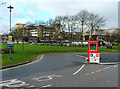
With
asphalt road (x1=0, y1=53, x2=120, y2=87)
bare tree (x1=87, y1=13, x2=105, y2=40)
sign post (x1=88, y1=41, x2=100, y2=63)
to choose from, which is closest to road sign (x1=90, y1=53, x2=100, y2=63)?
sign post (x1=88, y1=41, x2=100, y2=63)

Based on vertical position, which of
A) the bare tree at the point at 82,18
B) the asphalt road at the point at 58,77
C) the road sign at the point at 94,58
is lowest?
the asphalt road at the point at 58,77

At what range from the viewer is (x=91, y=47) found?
47.1 feet

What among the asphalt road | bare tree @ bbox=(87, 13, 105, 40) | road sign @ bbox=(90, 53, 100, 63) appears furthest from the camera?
bare tree @ bbox=(87, 13, 105, 40)

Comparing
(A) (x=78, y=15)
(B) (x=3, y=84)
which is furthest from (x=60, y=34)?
(B) (x=3, y=84)

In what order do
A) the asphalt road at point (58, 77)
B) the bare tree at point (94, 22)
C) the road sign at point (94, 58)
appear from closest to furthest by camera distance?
the asphalt road at point (58, 77) < the road sign at point (94, 58) < the bare tree at point (94, 22)

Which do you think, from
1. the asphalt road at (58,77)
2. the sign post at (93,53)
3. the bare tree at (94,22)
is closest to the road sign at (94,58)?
the sign post at (93,53)

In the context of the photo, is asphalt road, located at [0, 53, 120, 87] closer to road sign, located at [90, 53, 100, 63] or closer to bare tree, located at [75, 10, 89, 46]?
road sign, located at [90, 53, 100, 63]

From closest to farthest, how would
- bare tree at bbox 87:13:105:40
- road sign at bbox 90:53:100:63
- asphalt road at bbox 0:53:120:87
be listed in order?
1. asphalt road at bbox 0:53:120:87
2. road sign at bbox 90:53:100:63
3. bare tree at bbox 87:13:105:40

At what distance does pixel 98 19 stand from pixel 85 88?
39.6 meters

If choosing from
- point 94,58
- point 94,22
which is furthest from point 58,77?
point 94,22

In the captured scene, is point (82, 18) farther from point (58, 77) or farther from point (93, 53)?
point (58, 77)

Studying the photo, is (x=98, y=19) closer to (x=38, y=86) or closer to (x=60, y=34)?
(x=60, y=34)

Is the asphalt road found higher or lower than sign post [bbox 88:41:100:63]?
lower

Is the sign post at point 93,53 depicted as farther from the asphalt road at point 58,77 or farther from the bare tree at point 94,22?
the bare tree at point 94,22
